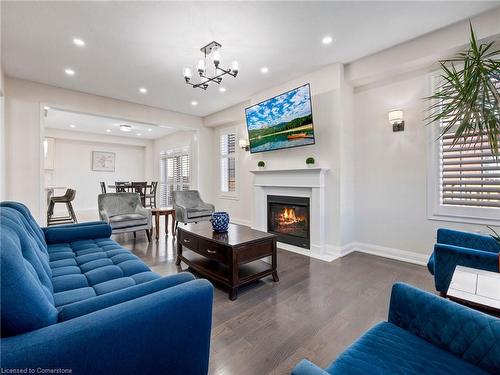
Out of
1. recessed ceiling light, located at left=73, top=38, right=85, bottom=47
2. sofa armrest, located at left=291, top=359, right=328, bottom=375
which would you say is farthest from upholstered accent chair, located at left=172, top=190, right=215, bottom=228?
sofa armrest, located at left=291, top=359, right=328, bottom=375

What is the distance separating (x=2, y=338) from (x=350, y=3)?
340cm

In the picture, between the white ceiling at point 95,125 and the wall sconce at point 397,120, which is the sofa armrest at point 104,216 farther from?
the wall sconce at point 397,120

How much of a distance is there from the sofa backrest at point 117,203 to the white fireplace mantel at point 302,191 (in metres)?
2.49

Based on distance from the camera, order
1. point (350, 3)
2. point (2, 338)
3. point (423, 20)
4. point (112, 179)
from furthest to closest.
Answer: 1. point (112, 179)
2. point (423, 20)
3. point (350, 3)
4. point (2, 338)

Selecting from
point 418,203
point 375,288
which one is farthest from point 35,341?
point 418,203

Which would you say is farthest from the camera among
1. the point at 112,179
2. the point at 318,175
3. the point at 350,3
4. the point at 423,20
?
the point at 112,179

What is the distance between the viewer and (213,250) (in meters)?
2.55

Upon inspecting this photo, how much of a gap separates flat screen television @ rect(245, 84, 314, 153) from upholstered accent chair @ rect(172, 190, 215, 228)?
1675 mm

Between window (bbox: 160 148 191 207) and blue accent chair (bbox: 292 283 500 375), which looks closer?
blue accent chair (bbox: 292 283 500 375)

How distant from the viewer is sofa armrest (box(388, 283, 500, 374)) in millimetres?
939

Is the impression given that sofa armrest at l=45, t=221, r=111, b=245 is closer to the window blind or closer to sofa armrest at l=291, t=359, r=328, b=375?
sofa armrest at l=291, t=359, r=328, b=375

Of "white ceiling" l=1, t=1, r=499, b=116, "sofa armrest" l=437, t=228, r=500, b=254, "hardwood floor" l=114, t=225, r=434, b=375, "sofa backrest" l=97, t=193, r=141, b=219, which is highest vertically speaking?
"white ceiling" l=1, t=1, r=499, b=116

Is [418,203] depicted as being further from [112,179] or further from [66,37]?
[112,179]

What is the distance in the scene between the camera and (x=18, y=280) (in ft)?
2.49
